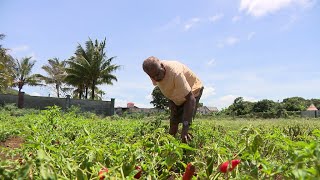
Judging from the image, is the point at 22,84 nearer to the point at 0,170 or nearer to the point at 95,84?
the point at 95,84

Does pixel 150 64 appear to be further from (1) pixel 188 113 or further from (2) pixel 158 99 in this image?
(2) pixel 158 99

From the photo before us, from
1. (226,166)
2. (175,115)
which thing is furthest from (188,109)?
(226,166)

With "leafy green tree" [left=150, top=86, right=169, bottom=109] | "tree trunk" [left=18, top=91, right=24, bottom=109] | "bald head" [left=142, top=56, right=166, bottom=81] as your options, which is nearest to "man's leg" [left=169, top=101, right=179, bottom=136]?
"bald head" [left=142, top=56, right=166, bottom=81]

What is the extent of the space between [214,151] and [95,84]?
3128 centimetres

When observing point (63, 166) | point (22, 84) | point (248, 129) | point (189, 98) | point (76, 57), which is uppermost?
point (76, 57)

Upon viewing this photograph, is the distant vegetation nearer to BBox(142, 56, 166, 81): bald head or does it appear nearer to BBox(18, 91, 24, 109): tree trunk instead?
BBox(18, 91, 24, 109): tree trunk

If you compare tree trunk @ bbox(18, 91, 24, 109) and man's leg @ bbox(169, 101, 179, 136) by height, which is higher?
tree trunk @ bbox(18, 91, 24, 109)

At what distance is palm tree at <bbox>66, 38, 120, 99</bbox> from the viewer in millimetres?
30797

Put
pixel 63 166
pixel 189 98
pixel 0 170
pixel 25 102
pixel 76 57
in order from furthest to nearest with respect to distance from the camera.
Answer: pixel 76 57
pixel 25 102
pixel 189 98
pixel 63 166
pixel 0 170

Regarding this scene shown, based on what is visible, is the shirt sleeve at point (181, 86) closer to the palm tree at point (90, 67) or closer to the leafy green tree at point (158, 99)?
the palm tree at point (90, 67)

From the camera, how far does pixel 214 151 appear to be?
5.66 ft

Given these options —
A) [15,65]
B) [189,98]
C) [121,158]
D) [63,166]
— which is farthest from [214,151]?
[15,65]

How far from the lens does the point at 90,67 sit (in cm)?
3058

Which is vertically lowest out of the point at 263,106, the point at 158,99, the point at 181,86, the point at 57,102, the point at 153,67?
the point at 181,86
